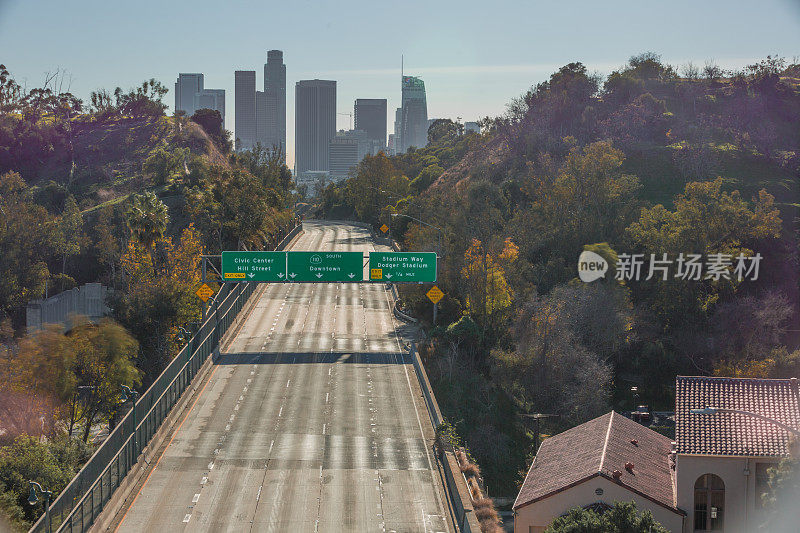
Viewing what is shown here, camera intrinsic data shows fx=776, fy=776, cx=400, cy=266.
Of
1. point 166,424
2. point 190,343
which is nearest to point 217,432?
point 166,424

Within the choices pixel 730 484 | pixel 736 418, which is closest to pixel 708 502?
pixel 730 484

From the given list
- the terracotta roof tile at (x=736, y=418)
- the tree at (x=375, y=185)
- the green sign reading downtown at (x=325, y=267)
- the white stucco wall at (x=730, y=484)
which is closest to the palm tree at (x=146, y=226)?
the green sign reading downtown at (x=325, y=267)

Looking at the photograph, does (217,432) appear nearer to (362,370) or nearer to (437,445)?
(437,445)

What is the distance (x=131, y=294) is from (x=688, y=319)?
159 ft

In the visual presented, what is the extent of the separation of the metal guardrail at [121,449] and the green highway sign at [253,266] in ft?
15.5

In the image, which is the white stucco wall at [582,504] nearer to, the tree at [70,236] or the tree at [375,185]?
the tree at [70,236]

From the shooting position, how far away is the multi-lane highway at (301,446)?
99.2 ft

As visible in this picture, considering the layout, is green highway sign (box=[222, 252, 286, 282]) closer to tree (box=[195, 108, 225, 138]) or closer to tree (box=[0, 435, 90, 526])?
tree (box=[0, 435, 90, 526])

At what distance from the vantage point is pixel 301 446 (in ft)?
126

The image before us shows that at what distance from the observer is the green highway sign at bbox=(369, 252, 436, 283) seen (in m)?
60.7

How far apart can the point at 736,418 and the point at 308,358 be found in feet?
105

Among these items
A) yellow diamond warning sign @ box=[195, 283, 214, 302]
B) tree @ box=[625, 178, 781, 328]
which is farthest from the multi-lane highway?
tree @ box=[625, 178, 781, 328]

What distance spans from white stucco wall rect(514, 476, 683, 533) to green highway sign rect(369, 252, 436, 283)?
30561 mm

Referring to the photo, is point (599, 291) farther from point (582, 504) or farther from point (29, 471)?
point (29, 471)
